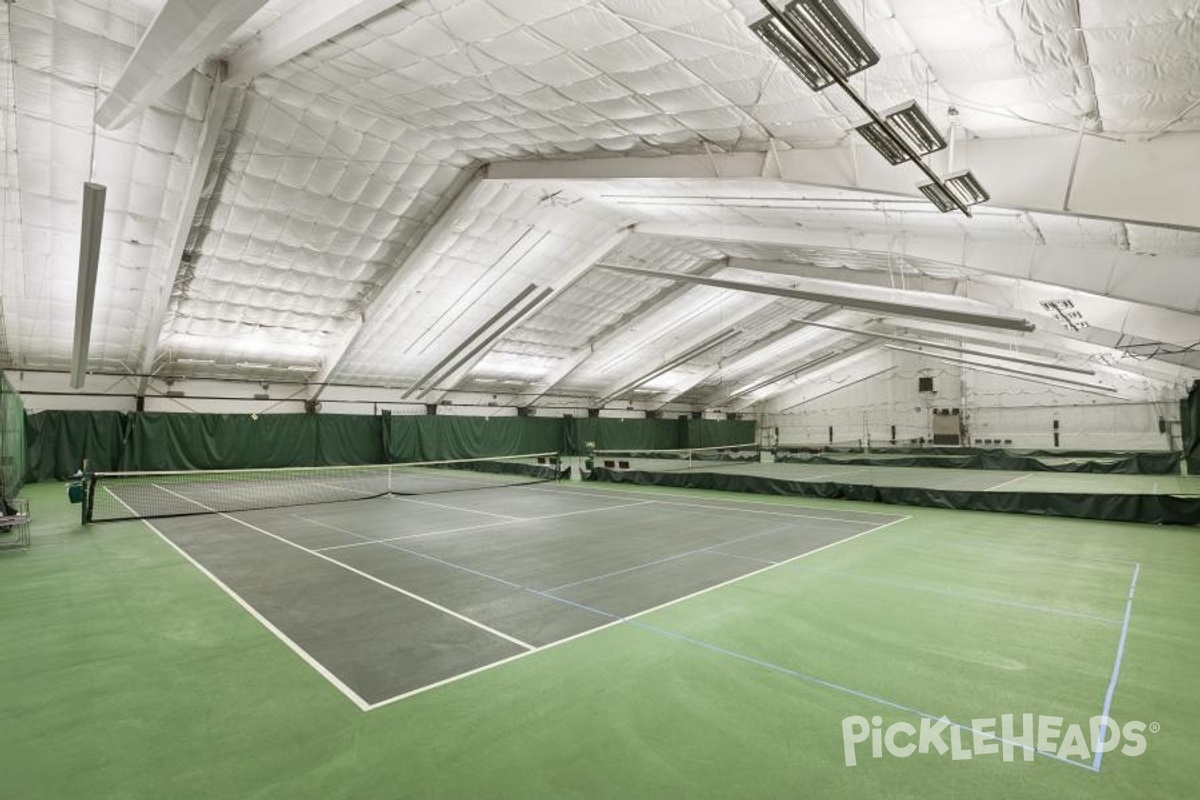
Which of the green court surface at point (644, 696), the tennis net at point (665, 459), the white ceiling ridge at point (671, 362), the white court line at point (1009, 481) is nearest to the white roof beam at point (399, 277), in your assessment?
the tennis net at point (665, 459)

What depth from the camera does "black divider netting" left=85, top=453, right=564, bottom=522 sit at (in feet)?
45.9

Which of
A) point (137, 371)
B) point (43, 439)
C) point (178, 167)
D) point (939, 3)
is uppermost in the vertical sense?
point (178, 167)

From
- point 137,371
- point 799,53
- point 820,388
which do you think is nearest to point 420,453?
point 137,371

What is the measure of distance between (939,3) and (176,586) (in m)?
11.0

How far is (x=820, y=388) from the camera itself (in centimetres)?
4412

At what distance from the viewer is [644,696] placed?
443 cm

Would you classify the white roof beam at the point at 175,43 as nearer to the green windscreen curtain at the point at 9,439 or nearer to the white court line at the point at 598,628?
the white court line at the point at 598,628

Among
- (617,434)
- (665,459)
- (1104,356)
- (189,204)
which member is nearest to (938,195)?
(189,204)

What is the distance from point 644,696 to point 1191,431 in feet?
91.8

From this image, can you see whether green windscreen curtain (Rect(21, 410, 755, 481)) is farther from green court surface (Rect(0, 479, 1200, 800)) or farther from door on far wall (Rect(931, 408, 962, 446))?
door on far wall (Rect(931, 408, 962, 446))

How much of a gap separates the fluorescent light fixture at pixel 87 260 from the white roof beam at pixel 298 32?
315 centimetres

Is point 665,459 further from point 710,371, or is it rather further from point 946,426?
point 946,426

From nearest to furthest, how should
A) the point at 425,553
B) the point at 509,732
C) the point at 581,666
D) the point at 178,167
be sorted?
the point at 509,732 < the point at 581,666 < the point at 425,553 < the point at 178,167

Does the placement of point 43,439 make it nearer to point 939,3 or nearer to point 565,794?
point 565,794
